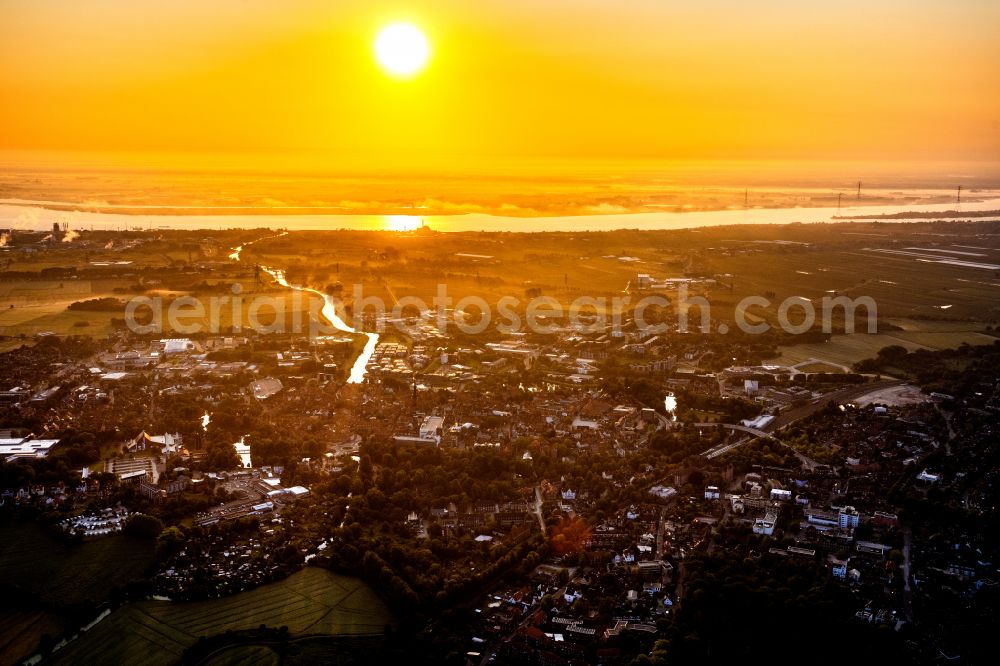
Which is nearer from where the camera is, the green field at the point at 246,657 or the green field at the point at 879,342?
the green field at the point at 246,657

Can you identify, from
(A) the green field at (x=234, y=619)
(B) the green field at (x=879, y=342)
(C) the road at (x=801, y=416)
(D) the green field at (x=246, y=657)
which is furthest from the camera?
(B) the green field at (x=879, y=342)

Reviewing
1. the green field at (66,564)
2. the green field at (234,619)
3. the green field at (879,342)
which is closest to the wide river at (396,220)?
the green field at (879,342)

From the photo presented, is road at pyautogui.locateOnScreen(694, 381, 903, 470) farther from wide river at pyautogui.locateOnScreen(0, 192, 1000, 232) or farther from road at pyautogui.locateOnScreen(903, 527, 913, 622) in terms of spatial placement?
wide river at pyautogui.locateOnScreen(0, 192, 1000, 232)

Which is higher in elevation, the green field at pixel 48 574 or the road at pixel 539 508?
the road at pixel 539 508

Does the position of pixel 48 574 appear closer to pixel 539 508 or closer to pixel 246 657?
pixel 246 657

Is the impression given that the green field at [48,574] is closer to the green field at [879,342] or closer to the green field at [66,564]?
the green field at [66,564]
